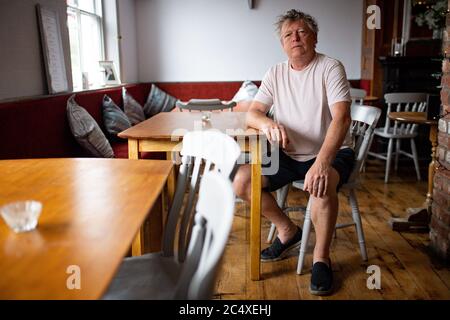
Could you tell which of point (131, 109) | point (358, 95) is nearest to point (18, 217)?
point (131, 109)

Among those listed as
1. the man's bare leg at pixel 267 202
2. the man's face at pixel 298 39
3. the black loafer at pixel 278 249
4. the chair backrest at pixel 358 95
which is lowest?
the black loafer at pixel 278 249

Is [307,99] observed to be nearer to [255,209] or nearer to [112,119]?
[255,209]

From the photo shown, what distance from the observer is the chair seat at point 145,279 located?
1.23 metres

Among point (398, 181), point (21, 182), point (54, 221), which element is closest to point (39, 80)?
point (21, 182)

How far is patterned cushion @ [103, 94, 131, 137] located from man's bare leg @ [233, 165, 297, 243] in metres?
1.77

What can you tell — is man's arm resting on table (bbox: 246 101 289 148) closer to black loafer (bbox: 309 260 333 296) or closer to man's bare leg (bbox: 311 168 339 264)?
man's bare leg (bbox: 311 168 339 264)

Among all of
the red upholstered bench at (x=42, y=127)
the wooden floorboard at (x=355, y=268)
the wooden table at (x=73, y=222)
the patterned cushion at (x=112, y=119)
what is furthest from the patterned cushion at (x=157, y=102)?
the wooden table at (x=73, y=222)

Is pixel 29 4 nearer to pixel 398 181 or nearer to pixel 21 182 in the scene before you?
pixel 21 182

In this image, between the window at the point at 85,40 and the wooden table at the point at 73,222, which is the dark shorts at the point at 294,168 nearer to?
the wooden table at the point at 73,222

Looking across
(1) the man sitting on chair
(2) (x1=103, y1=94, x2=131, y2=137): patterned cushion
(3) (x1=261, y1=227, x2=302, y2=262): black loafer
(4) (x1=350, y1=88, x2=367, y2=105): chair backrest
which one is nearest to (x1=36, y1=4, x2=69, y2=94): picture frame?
(2) (x1=103, y1=94, x2=131, y2=137): patterned cushion

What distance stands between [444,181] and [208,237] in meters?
1.96

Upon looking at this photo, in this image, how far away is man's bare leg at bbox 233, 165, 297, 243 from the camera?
2361mm
